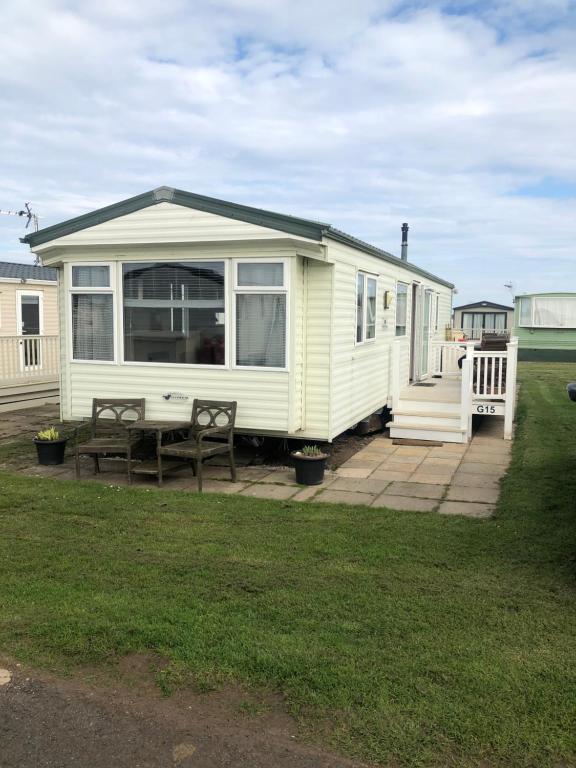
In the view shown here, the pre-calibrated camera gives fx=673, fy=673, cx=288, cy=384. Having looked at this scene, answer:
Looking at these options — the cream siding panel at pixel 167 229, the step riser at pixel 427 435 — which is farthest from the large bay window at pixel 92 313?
the step riser at pixel 427 435

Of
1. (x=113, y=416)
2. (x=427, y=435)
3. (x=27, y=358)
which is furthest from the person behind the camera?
(x=27, y=358)

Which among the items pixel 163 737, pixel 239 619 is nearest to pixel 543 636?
pixel 239 619

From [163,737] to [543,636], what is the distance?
192 cm

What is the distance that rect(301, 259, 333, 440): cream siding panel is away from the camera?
7.16 m

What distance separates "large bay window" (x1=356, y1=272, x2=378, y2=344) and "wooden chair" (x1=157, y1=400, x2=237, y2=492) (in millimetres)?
2167

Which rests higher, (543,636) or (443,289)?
(443,289)

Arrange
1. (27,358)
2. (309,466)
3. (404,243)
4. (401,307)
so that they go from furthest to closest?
(404,243) → (27,358) → (401,307) → (309,466)

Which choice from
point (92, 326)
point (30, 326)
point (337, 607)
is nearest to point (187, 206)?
point (92, 326)

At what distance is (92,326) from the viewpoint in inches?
306

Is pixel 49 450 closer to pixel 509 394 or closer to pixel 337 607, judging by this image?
pixel 337 607

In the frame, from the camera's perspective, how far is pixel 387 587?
157 inches

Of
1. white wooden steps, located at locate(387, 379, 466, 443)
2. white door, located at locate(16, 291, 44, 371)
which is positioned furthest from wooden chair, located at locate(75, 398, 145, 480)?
white door, located at locate(16, 291, 44, 371)

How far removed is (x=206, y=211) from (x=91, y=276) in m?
1.65

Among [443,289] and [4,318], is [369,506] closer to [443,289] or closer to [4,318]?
[443,289]
